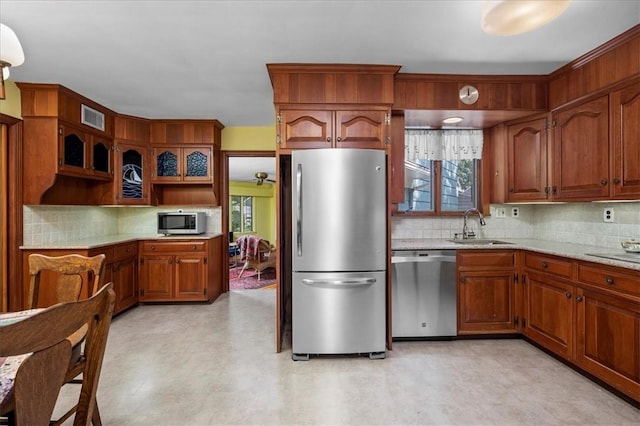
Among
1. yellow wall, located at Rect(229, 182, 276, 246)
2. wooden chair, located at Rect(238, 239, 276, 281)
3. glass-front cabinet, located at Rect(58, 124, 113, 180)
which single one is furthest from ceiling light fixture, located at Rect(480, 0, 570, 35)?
yellow wall, located at Rect(229, 182, 276, 246)

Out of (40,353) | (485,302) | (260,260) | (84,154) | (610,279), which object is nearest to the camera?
(40,353)

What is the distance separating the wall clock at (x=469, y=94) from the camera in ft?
9.48

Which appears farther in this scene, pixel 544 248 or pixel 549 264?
pixel 544 248

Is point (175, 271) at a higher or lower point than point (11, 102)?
lower

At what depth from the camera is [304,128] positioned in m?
2.75

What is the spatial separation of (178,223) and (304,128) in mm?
2560

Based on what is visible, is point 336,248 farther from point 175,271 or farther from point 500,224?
point 175,271

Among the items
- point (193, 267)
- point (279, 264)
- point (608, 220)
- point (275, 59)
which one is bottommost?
point (193, 267)

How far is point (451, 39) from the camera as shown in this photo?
231 cm

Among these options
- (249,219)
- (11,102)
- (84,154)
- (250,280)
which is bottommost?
(250,280)

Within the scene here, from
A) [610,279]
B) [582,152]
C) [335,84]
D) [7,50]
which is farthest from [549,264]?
[7,50]

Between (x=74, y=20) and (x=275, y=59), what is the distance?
1.30 m

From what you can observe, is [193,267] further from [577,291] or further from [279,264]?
[577,291]

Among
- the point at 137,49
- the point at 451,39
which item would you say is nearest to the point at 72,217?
the point at 137,49
